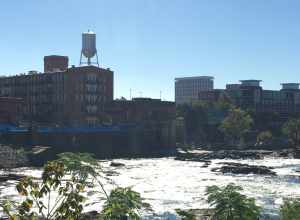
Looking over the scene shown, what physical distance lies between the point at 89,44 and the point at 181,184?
104918 mm

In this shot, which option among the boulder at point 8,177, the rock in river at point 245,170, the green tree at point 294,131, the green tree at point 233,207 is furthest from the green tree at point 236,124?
the green tree at point 233,207

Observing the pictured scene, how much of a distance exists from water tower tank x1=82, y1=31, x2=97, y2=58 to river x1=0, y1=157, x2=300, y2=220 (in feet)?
219

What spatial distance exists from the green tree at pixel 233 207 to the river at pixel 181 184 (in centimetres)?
2384

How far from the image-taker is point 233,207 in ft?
59.4

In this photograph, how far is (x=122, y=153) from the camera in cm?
14375

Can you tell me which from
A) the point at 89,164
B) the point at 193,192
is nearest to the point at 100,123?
the point at 193,192

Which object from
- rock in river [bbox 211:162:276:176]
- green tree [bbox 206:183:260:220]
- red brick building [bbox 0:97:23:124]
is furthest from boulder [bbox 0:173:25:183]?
green tree [bbox 206:183:260:220]

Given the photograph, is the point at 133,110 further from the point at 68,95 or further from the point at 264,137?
the point at 264,137

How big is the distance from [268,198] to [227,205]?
4635 centimetres

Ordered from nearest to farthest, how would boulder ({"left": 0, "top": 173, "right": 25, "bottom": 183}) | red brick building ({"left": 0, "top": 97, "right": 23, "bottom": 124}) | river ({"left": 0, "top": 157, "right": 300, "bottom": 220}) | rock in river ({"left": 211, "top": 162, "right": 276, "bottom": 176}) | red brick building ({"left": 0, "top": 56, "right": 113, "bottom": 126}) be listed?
river ({"left": 0, "top": 157, "right": 300, "bottom": 220}) < boulder ({"left": 0, "top": 173, "right": 25, "bottom": 183}) < rock in river ({"left": 211, "top": 162, "right": 276, "bottom": 176}) < red brick building ({"left": 0, "top": 97, "right": 23, "bottom": 124}) < red brick building ({"left": 0, "top": 56, "right": 113, "bottom": 126})

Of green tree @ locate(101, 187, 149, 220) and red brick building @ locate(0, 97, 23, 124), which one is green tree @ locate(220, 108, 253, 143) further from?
green tree @ locate(101, 187, 149, 220)

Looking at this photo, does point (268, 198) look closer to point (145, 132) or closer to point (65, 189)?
point (65, 189)

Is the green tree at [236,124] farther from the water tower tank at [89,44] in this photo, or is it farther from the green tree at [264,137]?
A: the water tower tank at [89,44]

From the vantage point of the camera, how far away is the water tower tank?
17288 cm
